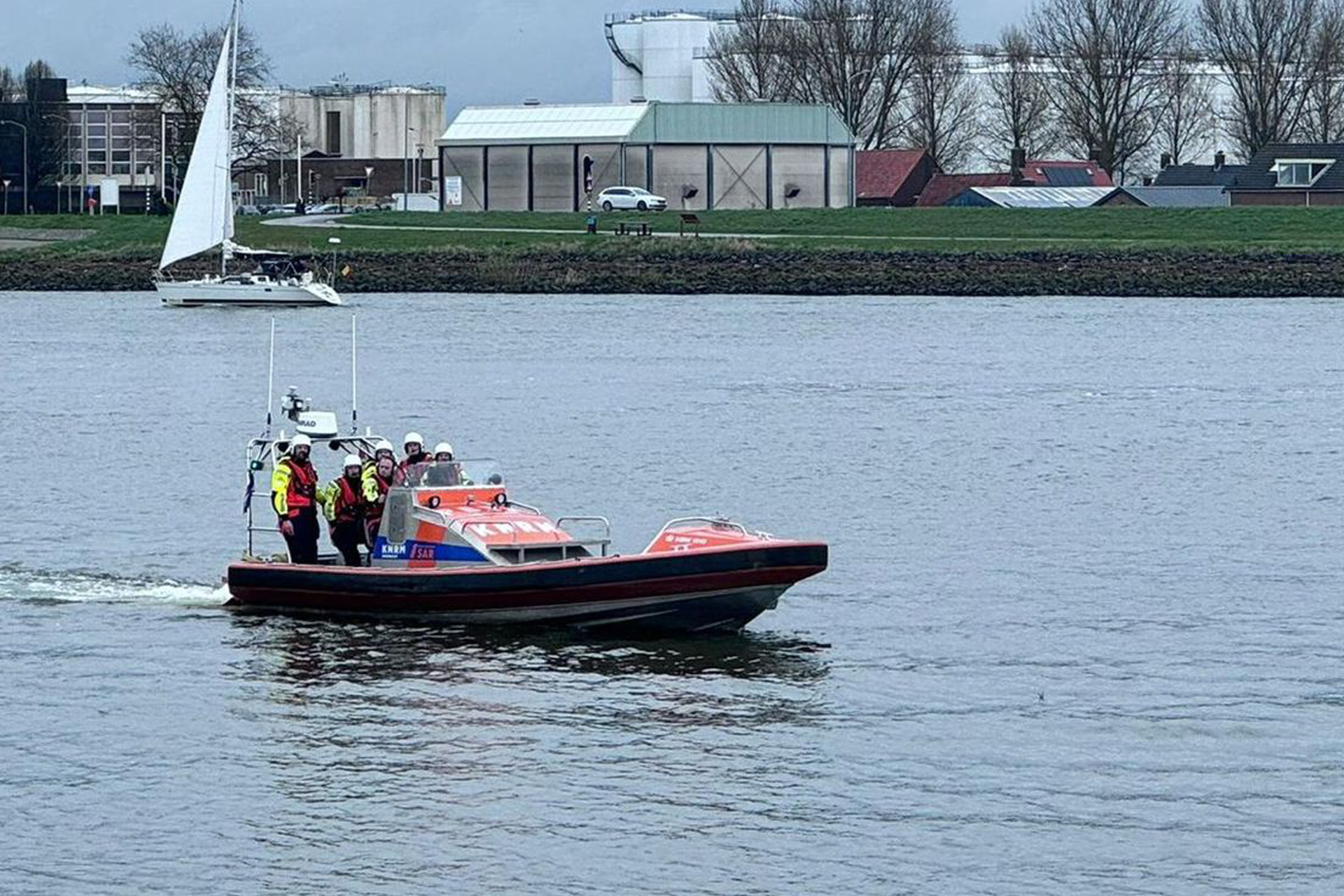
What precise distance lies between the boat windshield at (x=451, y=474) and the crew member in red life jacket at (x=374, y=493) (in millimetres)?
500

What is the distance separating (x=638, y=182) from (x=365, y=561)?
97732 mm

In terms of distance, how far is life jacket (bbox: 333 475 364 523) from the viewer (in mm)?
28734

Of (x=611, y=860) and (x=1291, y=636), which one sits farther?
(x=1291, y=636)

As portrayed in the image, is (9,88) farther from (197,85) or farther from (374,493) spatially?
(374,493)

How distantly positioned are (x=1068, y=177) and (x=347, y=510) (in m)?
107

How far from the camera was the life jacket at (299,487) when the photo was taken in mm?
28703

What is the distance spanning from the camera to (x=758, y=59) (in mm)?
140250

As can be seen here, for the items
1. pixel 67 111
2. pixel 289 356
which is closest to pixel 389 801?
pixel 289 356

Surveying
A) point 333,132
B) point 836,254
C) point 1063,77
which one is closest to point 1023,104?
point 1063,77

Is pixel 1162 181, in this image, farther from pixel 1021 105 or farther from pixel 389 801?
pixel 389 801

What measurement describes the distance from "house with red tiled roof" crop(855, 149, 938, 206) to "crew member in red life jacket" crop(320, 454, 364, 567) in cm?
10245

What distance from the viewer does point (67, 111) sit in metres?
166

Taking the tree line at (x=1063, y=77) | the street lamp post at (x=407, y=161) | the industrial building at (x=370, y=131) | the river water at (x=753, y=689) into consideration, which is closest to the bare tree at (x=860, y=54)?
the tree line at (x=1063, y=77)

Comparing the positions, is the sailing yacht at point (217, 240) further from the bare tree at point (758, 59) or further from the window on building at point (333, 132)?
the window on building at point (333, 132)
